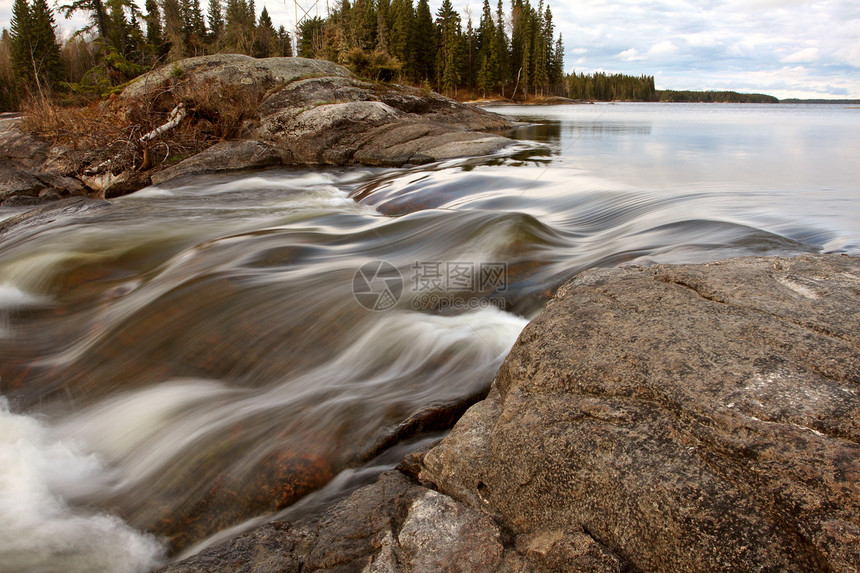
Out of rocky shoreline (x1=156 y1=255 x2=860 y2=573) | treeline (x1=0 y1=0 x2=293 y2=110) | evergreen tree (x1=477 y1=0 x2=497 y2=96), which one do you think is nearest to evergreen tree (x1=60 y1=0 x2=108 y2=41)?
treeline (x1=0 y1=0 x2=293 y2=110)

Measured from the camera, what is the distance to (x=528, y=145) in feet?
45.4

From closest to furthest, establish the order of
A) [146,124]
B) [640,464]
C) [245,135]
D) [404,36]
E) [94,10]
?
1. [640,464]
2. [146,124]
3. [245,135]
4. [94,10]
5. [404,36]

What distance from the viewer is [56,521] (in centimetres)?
227

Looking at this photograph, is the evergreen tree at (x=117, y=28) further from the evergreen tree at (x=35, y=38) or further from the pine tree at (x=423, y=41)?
the pine tree at (x=423, y=41)

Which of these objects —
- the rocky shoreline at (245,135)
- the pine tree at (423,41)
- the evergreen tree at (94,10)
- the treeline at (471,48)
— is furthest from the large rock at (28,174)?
the pine tree at (423,41)

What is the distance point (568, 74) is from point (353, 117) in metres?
87.8

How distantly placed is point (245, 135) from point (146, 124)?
2160 millimetres

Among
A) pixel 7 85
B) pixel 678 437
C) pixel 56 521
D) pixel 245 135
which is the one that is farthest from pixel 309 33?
pixel 678 437

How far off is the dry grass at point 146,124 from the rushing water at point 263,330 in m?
3.47

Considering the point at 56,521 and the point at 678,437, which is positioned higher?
the point at 678,437

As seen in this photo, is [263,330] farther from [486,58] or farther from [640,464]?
[486,58]

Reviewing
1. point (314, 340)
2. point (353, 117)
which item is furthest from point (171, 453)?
point (353, 117)

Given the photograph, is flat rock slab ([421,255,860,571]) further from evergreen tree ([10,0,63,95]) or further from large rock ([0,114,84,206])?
evergreen tree ([10,0,63,95])

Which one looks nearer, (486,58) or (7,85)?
(7,85)
